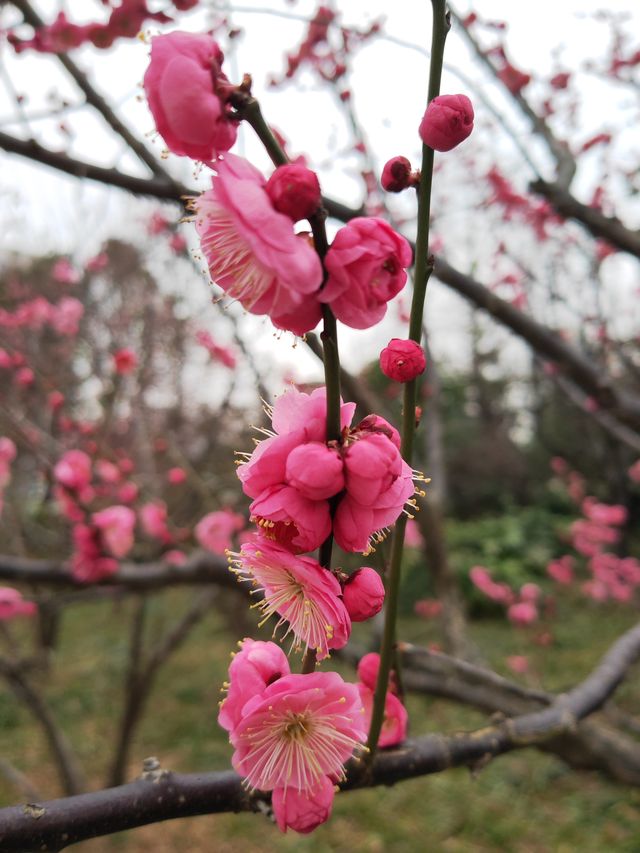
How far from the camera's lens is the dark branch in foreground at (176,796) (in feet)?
2.13

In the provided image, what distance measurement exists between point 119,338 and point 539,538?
7.60m

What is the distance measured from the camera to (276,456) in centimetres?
58

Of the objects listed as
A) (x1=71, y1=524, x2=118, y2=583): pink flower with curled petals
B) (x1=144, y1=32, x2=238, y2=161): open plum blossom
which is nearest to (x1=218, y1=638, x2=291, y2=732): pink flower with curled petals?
(x1=144, y1=32, x2=238, y2=161): open plum blossom

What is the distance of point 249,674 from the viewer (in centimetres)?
67

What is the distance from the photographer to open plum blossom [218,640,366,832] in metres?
0.65

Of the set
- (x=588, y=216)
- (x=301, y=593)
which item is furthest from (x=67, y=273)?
(x=301, y=593)

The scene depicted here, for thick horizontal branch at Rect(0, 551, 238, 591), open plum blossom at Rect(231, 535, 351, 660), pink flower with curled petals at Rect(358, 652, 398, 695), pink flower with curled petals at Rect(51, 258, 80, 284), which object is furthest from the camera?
pink flower with curled petals at Rect(51, 258, 80, 284)

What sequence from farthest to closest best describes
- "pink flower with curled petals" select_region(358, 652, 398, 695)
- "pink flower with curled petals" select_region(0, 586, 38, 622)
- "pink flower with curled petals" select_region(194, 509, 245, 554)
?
1. "pink flower with curled petals" select_region(194, 509, 245, 554)
2. "pink flower with curled petals" select_region(0, 586, 38, 622)
3. "pink flower with curled petals" select_region(358, 652, 398, 695)

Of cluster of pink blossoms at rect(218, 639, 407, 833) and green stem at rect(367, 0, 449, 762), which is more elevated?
green stem at rect(367, 0, 449, 762)

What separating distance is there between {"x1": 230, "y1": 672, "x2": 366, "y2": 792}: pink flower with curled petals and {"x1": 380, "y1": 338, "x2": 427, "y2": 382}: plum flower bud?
332 mm

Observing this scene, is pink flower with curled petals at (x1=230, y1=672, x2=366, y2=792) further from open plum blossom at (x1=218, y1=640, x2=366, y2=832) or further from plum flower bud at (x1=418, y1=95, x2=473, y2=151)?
plum flower bud at (x1=418, y1=95, x2=473, y2=151)

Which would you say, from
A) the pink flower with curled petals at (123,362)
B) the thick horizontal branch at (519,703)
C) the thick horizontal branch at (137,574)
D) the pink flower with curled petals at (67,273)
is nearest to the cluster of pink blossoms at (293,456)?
the thick horizontal branch at (519,703)

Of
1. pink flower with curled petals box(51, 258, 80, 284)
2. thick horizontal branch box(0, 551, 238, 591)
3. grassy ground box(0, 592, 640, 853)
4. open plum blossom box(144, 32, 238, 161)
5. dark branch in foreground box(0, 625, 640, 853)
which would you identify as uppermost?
pink flower with curled petals box(51, 258, 80, 284)

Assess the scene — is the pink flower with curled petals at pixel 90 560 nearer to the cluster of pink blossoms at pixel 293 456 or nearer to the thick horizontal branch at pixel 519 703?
the thick horizontal branch at pixel 519 703
